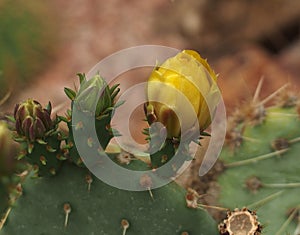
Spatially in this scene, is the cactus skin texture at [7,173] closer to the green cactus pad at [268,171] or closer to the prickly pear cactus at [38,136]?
the prickly pear cactus at [38,136]

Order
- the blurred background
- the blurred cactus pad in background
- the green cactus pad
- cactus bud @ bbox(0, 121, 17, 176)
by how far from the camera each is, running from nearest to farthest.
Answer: cactus bud @ bbox(0, 121, 17, 176) < the green cactus pad < the blurred cactus pad in background < the blurred background

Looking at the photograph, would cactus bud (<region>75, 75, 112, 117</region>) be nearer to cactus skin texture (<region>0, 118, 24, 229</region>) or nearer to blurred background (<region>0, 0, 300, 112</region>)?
cactus skin texture (<region>0, 118, 24, 229</region>)

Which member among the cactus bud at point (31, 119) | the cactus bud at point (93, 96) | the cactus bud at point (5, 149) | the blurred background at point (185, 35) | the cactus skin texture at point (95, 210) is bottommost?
the blurred background at point (185, 35)

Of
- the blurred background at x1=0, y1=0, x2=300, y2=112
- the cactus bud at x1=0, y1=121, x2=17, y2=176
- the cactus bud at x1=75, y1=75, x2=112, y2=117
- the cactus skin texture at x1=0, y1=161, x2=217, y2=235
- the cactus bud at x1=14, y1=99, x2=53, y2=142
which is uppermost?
the cactus bud at x1=75, y1=75, x2=112, y2=117

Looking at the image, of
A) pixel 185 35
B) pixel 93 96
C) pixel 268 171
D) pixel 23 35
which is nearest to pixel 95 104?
pixel 93 96

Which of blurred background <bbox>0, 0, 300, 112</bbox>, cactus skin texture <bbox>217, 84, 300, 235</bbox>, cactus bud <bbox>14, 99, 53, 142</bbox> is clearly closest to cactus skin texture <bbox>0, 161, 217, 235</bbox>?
cactus bud <bbox>14, 99, 53, 142</bbox>

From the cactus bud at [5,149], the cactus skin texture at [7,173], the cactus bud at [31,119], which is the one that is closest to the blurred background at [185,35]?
the cactus skin texture at [7,173]
